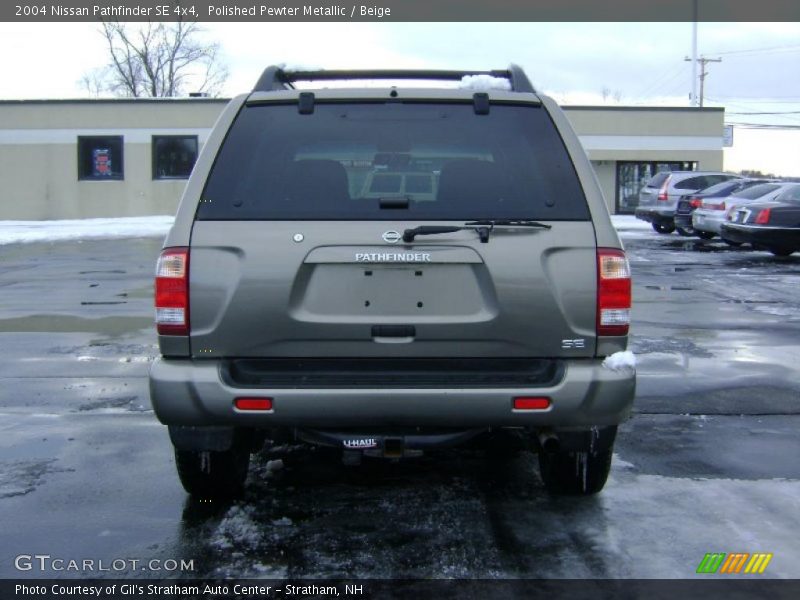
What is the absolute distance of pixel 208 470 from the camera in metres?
4.43

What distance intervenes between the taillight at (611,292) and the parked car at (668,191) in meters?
21.7

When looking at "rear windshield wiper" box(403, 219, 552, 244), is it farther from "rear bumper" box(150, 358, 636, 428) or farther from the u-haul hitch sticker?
the u-haul hitch sticker

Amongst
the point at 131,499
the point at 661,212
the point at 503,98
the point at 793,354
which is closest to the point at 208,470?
the point at 131,499

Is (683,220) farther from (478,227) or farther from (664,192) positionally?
(478,227)

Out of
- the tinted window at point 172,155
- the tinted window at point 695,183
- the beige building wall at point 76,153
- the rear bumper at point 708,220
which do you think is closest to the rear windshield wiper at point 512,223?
the rear bumper at point 708,220

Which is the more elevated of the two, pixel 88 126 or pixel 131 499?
pixel 88 126

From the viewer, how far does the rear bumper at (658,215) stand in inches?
994

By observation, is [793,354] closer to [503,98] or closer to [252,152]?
[503,98]

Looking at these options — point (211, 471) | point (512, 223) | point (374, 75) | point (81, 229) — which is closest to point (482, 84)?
point (512, 223)

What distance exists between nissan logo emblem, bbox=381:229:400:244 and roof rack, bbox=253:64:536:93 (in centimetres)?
136

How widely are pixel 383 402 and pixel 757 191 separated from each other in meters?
18.3

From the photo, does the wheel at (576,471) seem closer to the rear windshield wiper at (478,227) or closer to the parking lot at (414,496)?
the parking lot at (414,496)

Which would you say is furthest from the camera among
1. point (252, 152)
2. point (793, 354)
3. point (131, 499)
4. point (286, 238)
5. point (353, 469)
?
point (793, 354)

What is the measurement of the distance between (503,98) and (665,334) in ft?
20.0
